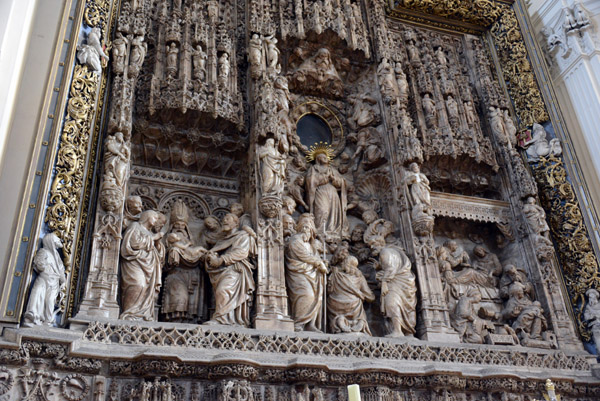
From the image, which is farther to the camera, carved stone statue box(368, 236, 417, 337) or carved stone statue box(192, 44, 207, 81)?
carved stone statue box(192, 44, 207, 81)

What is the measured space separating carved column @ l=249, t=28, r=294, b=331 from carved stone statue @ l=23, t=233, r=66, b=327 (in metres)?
2.67

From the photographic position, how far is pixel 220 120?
10438 millimetres

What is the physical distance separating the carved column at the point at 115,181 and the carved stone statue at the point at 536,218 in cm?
714

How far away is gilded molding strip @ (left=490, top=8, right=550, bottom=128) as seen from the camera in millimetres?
13031

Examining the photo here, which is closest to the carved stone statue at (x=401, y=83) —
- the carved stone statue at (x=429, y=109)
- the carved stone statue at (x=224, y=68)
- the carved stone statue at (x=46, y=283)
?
the carved stone statue at (x=429, y=109)

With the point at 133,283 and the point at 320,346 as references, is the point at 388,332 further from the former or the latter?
the point at 133,283

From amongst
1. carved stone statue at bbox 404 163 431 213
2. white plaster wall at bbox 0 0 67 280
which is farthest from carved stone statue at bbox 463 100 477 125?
white plaster wall at bbox 0 0 67 280

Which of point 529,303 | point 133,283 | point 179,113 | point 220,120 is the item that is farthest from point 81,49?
point 529,303

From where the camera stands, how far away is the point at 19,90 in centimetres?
828

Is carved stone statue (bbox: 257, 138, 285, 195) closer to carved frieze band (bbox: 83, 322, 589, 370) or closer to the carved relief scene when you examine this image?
the carved relief scene

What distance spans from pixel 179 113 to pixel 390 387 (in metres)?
5.41

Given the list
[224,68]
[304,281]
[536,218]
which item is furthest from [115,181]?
[536,218]

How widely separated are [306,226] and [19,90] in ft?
14.9

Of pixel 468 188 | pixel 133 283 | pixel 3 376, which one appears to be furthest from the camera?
pixel 468 188
